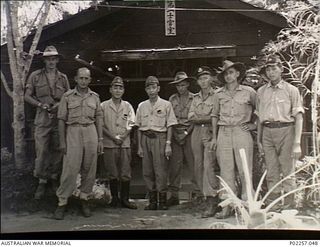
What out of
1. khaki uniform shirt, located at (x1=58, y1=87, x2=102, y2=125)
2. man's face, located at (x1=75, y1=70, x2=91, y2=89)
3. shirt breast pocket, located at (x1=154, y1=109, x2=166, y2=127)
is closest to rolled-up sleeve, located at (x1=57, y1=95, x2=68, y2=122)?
khaki uniform shirt, located at (x1=58, y1=87, x2=102, y2=125)

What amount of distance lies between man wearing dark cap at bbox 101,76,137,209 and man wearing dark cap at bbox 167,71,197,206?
213mm

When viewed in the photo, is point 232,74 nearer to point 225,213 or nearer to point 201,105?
point 201,105

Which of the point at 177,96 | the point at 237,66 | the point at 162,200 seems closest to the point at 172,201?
the point at 162,200

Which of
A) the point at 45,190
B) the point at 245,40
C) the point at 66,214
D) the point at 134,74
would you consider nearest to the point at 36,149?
the point at 45,190

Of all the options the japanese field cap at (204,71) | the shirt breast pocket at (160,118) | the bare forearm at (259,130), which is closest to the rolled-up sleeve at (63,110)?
the shirt breast pocket at (160,118)

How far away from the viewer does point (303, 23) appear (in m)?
2.25

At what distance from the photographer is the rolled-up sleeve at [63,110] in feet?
7.79

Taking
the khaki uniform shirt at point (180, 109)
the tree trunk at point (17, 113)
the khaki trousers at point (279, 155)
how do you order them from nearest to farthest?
the khaki trousers at point (279, 155)
the khaki uniform shirt at point (180, 109)
the tree trunk at point (17, 113)

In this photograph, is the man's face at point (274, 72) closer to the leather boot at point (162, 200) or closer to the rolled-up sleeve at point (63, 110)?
the leather boot at point (162, 200)

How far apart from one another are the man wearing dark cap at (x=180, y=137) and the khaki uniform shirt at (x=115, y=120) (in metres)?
0.23

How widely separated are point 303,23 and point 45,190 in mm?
1519

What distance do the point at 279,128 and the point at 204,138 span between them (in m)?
0.36

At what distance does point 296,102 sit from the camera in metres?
2.22

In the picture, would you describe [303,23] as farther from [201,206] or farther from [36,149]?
[36,149]
